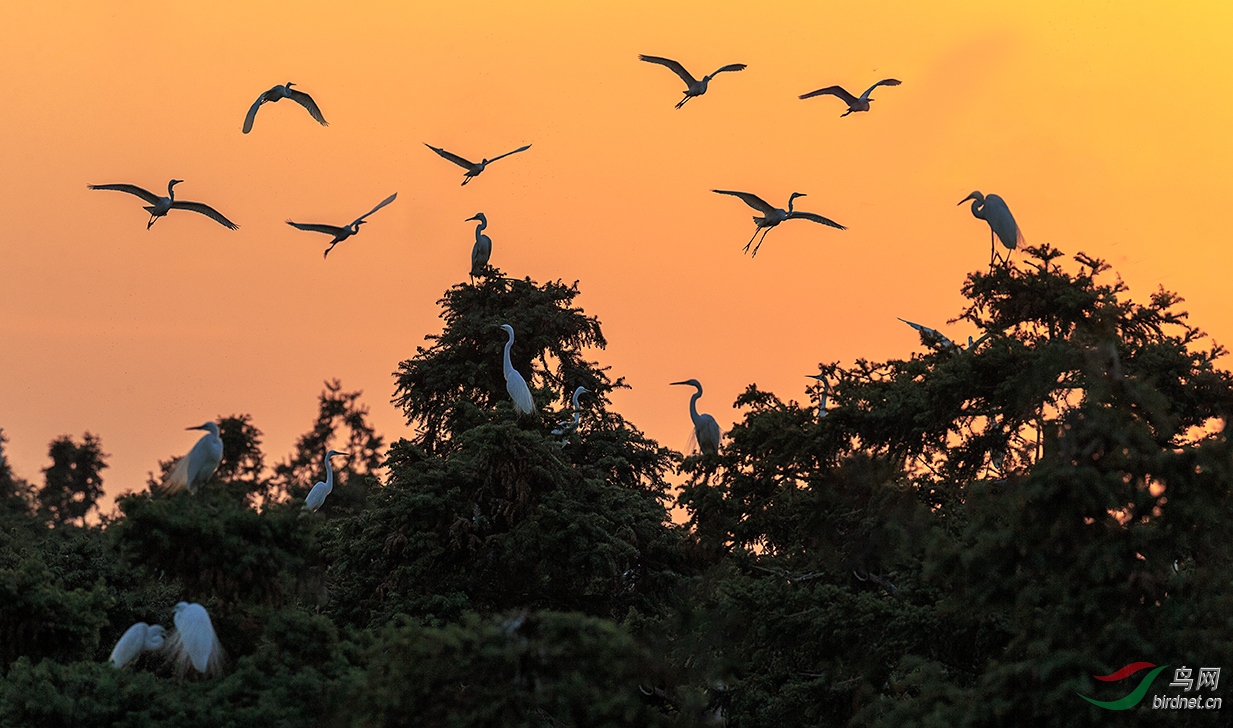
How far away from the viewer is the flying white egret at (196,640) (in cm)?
1293

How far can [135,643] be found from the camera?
47.4ft

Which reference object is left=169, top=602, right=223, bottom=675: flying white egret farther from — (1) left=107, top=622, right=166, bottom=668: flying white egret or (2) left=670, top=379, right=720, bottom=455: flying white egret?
(2) left=670, top=379, right=720, bottom=455: flying white egret

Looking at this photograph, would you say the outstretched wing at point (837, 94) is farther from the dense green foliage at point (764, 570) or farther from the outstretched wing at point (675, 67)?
the dense green foliage at point (764, 570)

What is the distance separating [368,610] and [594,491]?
3999 millimetres

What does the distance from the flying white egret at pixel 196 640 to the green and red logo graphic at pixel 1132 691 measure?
7418 mm

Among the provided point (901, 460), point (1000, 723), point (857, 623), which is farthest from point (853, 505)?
point (1000, 723)

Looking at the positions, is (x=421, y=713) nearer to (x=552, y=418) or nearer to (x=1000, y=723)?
(x=1000, y=723)

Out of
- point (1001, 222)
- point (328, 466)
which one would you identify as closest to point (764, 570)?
point (1001, 222)

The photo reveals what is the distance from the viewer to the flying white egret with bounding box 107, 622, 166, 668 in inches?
561

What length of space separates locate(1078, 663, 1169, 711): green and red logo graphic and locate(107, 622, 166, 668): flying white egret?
8791mm

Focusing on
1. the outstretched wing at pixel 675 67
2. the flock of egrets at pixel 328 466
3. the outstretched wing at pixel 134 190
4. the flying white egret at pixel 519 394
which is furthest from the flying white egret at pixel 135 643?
the outstretched wing at pixel 675 67

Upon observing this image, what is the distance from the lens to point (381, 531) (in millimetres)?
22375

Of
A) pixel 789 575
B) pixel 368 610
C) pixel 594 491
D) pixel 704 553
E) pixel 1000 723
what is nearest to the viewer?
pixel 1000 723

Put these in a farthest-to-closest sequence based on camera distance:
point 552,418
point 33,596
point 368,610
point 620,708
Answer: point 552,418
point 368,610
point 33,596
point 620,708
